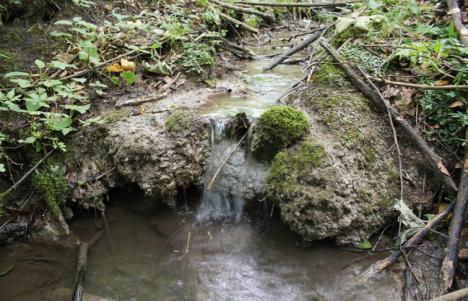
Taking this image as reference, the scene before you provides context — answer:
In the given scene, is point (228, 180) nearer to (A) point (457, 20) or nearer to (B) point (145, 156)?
(B) point (145, 156)

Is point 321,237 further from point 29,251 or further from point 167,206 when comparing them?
point 29,251

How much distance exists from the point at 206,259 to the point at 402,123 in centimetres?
261

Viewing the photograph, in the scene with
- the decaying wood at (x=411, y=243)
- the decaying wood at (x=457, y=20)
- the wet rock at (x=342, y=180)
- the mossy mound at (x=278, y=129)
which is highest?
the decaying wood at (x=457, y=20)

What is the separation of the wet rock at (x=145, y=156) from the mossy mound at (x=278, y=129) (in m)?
0.68

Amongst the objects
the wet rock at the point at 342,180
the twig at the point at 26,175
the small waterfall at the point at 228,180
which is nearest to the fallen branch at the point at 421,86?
the wet rock at the point at 342,180

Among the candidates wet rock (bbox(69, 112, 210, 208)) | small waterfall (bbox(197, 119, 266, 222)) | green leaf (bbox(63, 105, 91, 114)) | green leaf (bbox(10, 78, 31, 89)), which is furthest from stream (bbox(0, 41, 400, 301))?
green leaf (bbox(10, 78, 31, 89))

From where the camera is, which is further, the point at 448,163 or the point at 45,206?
the point at 45,206

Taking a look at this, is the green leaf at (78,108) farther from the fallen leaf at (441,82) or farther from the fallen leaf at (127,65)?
the fallen leaf at (441,82)

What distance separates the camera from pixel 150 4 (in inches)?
263

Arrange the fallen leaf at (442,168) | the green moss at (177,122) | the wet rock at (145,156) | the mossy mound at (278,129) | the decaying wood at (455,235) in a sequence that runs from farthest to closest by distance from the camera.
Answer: the green moss at (177,122) < the wet rock at (145,156) < the mossy mound at (278,129) < the fallen leaf at (442,168) < the decaying wood at (455,235)

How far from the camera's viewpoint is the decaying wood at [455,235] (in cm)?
302

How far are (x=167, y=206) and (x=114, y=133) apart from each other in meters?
1.10

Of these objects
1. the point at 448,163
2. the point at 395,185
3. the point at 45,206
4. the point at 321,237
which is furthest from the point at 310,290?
the point at 45,206

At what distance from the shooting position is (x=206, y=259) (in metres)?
3.77
